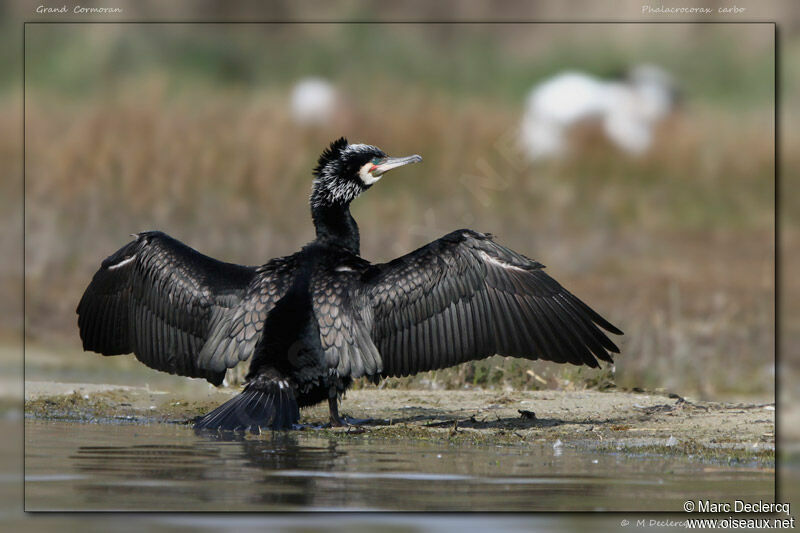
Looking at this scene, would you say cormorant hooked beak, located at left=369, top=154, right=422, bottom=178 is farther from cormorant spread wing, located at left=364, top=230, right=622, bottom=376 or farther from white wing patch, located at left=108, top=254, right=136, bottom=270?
white wing patch, located at left=108, top=254, right=136, bottom=270

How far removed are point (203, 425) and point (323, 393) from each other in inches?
38.6

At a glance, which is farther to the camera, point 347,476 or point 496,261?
point 496,261

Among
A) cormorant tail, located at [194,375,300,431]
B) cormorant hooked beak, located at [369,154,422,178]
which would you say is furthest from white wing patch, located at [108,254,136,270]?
cormorant hooked beak, located at [369,154,422,178]

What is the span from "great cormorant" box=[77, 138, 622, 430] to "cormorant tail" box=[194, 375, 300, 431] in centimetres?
1

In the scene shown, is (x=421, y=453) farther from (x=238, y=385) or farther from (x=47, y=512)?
(x=238, y=385)

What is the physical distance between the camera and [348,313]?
7.81 meters

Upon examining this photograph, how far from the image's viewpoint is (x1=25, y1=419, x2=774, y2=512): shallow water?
5.64 metres

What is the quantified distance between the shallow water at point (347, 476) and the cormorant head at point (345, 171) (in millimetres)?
1734

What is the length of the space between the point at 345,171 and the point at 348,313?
1.11 m

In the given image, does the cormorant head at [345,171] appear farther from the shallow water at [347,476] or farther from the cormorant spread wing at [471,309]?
the shallow water at [347,476]

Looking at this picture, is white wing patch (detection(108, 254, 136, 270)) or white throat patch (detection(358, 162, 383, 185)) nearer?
white throat patch (detection(358, 162, 383, 185))

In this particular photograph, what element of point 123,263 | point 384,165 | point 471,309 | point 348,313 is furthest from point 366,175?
point 123,263

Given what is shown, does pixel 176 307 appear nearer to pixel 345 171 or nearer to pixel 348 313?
pixel 348 313

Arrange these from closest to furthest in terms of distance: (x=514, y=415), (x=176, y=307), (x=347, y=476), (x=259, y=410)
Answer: (x=347, y=476) < (x=259, y=410) < (x=176, y=307) < (x=514, y=415)
